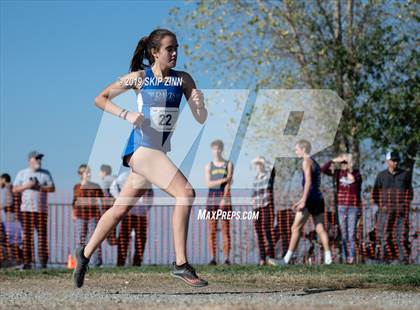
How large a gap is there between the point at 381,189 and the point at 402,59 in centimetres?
663

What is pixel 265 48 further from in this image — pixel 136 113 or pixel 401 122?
pixel 136 113

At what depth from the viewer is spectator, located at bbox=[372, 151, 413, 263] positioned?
1575cm

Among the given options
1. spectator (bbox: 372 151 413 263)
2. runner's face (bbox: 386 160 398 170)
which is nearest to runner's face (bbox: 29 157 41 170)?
spectator (bbox: 372 151 413 263)

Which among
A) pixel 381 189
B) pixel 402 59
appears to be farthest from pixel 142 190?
pixel 402 59

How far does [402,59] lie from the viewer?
21.5 metres

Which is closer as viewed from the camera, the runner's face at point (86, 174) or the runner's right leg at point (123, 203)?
the runner's right leg at point (123, 203)

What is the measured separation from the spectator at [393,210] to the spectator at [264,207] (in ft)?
7.06

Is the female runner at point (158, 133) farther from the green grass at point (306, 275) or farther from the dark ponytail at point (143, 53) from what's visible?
the green grass at point (306, 275)

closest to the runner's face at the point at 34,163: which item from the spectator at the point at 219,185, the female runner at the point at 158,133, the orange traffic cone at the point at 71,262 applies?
the orange traffic cone at the point at 71,262

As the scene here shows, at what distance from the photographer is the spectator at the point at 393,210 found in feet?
51.7

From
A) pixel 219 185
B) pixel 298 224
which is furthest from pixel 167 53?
pixel 298 224

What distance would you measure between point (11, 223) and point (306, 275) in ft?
21.9

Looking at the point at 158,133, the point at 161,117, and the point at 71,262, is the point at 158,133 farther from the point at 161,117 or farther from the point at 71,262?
the point at 71,262

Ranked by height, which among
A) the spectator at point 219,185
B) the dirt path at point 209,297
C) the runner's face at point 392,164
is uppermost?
the runner's face at point 392,164
